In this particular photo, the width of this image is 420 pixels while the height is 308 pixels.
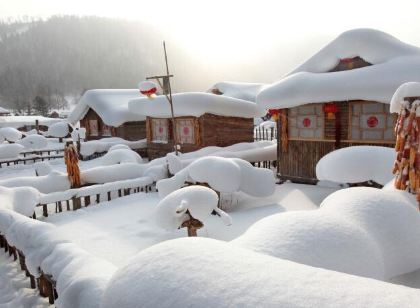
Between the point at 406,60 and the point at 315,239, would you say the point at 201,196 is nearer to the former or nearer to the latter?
the point at 315,239

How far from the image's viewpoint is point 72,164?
1076 centimetres

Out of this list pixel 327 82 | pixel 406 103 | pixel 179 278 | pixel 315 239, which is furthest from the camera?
pixel 327 82

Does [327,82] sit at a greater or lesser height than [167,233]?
greater

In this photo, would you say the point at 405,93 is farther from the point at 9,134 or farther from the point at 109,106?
the point at 9,134

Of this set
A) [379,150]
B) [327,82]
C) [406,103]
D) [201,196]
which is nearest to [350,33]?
[327,82]

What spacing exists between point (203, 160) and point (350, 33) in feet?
22.0

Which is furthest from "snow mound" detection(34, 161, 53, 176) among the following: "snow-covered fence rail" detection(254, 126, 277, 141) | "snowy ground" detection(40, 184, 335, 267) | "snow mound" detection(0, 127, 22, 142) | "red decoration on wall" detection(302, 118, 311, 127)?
"snow mound" detection(0, 127, 22, 142)

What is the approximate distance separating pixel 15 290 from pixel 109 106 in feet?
64.0

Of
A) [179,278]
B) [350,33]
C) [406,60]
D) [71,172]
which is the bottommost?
[71,172]

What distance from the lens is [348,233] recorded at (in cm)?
330

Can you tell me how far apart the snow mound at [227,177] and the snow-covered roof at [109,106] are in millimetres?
13986

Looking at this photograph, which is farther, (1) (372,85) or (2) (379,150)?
(1) (372,85)

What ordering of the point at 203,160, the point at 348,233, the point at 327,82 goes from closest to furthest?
the point at 348,233, the point at 203,160, the point at 327,82

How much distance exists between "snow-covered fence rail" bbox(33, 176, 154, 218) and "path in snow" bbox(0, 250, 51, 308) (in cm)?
363
